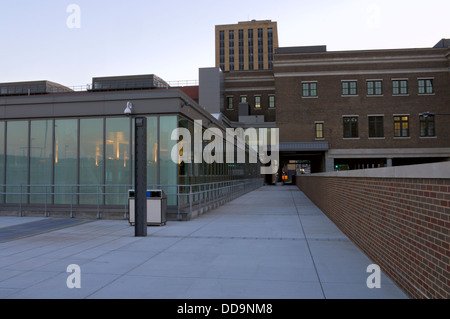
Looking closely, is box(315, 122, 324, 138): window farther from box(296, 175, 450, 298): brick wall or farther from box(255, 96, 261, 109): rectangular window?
box(296, 175, 450, 298): brick wall

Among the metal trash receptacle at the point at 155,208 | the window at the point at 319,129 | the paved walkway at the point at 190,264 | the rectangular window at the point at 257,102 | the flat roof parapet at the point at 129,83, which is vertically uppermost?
the flat roof parapet at the point at 129,83

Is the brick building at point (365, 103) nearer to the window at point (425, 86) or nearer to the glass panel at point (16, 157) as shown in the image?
the window at point (425, 86)

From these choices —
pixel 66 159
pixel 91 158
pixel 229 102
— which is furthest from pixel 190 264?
pixel 229 102

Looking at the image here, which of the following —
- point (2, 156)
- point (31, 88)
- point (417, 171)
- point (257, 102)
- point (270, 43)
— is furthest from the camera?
point (270, 43)

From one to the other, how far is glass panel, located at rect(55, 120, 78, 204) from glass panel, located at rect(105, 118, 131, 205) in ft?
4.44

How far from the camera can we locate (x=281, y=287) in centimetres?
534

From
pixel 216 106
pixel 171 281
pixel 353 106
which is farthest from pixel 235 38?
pixel 171 281

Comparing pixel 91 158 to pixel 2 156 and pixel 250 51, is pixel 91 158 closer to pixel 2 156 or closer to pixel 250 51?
pixel 2 156

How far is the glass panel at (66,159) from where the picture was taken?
569 inches

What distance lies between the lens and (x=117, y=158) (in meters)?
14.1

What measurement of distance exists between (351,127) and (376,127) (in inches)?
115

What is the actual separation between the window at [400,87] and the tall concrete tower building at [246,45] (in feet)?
320

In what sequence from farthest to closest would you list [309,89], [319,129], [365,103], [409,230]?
[309,89], [319,129], [365,103], [409,230]

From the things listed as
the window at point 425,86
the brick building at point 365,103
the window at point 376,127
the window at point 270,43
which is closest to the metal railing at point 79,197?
the brick building at point 365,103
